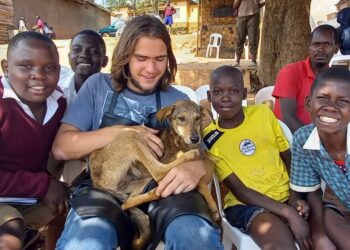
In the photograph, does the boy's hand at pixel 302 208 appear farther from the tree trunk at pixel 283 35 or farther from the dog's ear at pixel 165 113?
the tree trunk at pixel 283 35

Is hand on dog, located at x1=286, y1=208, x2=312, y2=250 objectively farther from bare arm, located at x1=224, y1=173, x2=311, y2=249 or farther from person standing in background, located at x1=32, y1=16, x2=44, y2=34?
person standing in background, located at x1=32, y1=16, x2=44, y2=34

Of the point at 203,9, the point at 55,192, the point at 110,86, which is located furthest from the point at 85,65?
the point at 203,9

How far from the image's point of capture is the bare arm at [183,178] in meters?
2.16

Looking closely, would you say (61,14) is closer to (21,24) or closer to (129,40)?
(21,24)

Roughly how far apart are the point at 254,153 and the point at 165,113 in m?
0.67

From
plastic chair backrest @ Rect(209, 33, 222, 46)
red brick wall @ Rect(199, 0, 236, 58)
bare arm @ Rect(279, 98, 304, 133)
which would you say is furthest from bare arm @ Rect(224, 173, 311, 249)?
red brick wall @ Rect(199, 0, 236, 58)

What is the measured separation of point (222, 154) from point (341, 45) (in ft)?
9.59

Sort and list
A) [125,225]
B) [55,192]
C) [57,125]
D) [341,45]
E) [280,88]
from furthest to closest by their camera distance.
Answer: [341,45]
[280,88]
[57,125]
[55,192]
[125,225]

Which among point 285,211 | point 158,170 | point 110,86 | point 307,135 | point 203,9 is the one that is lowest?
point 285,211

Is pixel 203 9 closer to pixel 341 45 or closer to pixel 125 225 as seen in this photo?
pixel 341 45

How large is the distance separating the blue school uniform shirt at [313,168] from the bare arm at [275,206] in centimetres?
17

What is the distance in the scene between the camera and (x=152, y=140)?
2426 mm

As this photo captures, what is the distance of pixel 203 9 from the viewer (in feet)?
59.5

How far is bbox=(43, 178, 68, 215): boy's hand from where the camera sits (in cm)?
242
